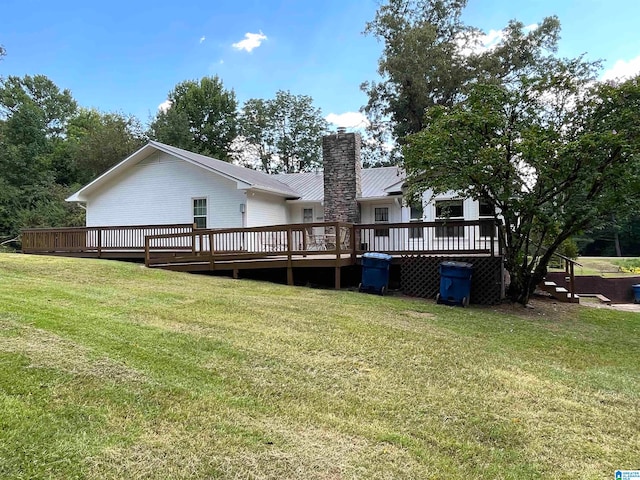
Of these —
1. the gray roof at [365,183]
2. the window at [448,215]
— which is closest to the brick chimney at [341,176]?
the gray roof at [365,183]

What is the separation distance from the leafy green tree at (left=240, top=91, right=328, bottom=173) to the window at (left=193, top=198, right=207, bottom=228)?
22.8 metres

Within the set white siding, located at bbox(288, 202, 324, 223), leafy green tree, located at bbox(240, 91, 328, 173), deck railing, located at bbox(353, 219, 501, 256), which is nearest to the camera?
deck railing, located at bbox(353, 219, 501, 256)

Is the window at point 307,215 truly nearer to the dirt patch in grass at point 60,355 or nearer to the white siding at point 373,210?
the white siding at point 373,210

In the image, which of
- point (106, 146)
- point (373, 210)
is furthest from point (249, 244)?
point (106, 146)

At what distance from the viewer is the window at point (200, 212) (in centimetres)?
1584

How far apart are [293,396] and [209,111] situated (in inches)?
1479

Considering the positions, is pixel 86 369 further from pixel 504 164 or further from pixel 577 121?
pixel 577 121

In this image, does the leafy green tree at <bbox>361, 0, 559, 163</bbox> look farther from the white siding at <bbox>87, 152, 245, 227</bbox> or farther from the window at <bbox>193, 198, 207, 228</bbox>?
the window at <bbox>193, 198, 207, 228</bbox>

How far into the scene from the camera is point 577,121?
28.2ft

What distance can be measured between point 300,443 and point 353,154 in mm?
12851

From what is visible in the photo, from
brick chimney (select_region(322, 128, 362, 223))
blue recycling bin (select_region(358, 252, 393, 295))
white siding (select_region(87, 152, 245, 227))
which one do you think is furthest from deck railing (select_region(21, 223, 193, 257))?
blue recycling bin (select_region(358, 252, 393, 295))

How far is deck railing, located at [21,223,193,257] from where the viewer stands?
47.6 feet

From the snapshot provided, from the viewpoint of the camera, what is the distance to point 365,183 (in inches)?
704

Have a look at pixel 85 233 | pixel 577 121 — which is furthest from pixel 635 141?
pixel 85 233
